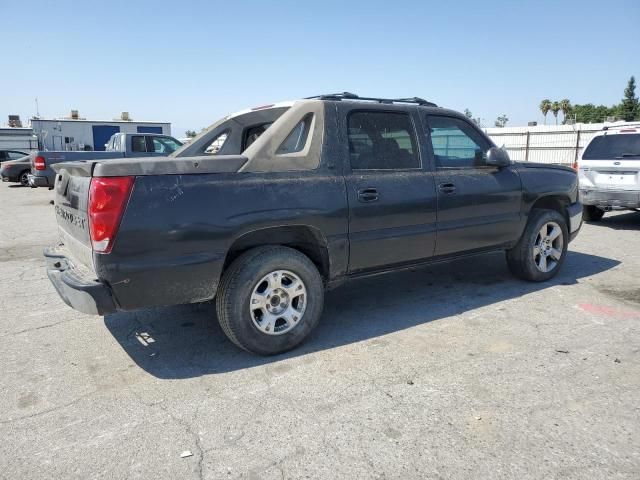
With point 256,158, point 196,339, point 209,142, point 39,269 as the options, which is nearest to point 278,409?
point 196,339

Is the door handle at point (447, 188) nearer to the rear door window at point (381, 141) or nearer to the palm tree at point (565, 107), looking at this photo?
the rear door window at point (381, 141)

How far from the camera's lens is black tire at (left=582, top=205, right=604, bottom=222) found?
9625mm

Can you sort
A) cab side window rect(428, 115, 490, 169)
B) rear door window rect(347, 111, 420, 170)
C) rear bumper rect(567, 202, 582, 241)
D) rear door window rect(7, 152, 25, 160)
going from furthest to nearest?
1. rear door window rect(7, 152, 25, 160)
2. rear bumper rect(567, 202, 582, 241)
3. cab side window rect(428, 115, 490, 169)
4. rear door window rect(347, 111, 420, 170)

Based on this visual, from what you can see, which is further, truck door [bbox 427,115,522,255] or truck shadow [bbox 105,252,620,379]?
truck door [bbox 427,115,522,255]

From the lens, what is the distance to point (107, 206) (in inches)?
120

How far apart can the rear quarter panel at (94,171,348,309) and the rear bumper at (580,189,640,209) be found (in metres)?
7.07

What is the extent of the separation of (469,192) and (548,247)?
1.51m

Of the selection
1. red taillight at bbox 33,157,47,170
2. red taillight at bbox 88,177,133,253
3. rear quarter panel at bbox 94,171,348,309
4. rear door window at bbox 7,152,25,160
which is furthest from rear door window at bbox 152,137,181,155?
rear door window at bbox 7,152,25,160

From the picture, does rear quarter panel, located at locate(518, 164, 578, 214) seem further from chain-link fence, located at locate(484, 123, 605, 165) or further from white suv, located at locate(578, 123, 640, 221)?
chain-link fence, located at locate(484, 123, 605, 165)

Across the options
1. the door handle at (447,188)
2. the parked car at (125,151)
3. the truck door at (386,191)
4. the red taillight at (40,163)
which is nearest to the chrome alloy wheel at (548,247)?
the door handle at (447,188)

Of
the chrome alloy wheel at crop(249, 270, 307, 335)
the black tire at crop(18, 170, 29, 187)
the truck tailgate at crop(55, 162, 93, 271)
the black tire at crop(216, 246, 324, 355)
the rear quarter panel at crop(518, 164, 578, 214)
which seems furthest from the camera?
the black tire at crop(18, 170, 29, 187)

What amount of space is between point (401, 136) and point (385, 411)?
2.46m

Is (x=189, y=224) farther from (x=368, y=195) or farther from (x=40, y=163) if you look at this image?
(x=40, y=163)

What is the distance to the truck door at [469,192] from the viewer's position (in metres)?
4.48
